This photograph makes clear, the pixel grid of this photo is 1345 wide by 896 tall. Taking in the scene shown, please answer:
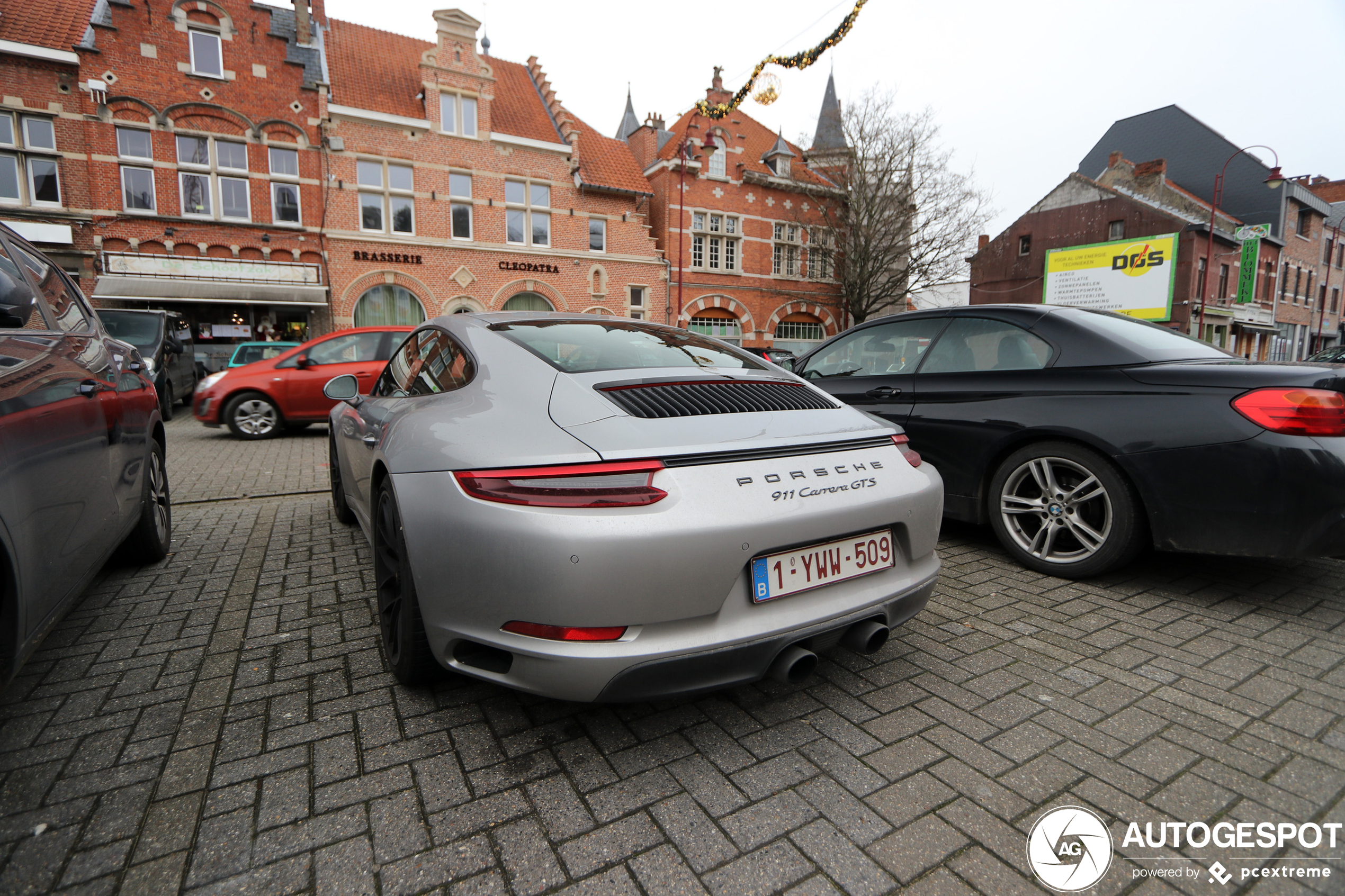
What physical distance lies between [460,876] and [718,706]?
39.1 inches

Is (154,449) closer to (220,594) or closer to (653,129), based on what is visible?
(220,594)

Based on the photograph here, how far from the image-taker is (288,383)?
9.15m

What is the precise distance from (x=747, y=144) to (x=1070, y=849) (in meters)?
32.1

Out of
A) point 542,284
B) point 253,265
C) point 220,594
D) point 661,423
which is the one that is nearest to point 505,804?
point 661,423

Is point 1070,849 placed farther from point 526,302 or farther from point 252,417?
point 526,302

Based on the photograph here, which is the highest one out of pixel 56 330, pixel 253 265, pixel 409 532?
pixel 253 265

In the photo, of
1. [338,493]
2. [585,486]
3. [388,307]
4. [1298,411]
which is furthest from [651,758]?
[388,307]

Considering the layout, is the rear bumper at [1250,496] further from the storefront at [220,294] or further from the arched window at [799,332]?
the arched window at [799,332]

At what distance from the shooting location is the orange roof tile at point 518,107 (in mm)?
22672

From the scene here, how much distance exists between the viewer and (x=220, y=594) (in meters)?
3.25

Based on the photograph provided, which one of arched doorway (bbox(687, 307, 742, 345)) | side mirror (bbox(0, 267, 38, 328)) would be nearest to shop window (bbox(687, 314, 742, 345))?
arched doorway (bbox(687, 307, 742, 345))

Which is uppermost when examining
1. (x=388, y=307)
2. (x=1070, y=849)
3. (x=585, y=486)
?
(x=388, y=307)

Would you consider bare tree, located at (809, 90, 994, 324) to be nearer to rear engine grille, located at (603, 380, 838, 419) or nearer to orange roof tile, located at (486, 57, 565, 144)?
orange roof tile, located at (486, 57, 565, 144)

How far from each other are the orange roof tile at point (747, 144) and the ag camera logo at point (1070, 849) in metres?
27.5
